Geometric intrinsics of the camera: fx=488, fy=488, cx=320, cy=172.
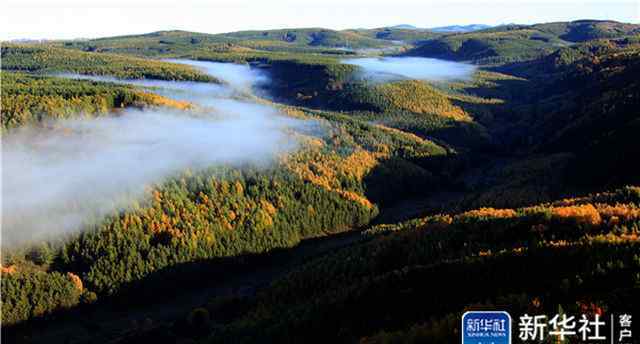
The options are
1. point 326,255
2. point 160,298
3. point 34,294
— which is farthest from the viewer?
point 160,298

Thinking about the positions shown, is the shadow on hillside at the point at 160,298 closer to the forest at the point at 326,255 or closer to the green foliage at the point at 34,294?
the forest at the point at 326,255

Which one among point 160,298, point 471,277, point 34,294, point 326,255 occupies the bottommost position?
point 160,298

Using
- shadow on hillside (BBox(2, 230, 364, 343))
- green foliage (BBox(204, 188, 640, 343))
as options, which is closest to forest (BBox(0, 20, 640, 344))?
green foliage (BBox(204, 188, 640, 343))

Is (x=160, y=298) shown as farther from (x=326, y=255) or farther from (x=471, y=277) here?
(x=471, y=277)

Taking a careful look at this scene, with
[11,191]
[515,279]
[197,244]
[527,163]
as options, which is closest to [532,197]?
[527,163]

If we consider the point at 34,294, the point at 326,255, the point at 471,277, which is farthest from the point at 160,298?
the point at 471,277

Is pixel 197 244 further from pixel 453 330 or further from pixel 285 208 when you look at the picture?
pixel 453 330

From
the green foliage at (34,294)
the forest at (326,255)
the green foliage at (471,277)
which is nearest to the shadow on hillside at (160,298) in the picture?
the forest at (326,255)

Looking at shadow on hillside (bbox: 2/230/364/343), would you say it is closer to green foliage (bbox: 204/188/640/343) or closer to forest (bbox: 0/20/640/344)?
forest (bbox: 0/20/640/344)
